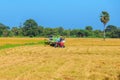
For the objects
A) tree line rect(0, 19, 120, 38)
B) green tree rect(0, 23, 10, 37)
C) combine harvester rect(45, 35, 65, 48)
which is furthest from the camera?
green tree rect(0, 23, 10, 37)

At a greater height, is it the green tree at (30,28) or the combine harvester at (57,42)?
the green tree at (30,28)

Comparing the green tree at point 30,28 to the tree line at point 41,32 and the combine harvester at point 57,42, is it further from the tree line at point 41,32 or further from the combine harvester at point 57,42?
the combine harvester at point 57,42

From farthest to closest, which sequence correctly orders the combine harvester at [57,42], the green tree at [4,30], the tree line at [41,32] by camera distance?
the green tree at [4,30], the tree line at [41,32], the combine harvester at [57,42]

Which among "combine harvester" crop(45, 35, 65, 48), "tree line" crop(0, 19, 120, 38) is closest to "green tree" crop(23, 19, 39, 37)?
"tree line" crop(0, 19, 120, 38)

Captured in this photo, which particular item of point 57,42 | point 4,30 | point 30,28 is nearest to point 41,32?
point 30,28

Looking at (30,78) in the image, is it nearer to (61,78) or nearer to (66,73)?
(61,78)

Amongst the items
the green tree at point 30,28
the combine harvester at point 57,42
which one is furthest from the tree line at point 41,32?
the combine harvester at point 57,42

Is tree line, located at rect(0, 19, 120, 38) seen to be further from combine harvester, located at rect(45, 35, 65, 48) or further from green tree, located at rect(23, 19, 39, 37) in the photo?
combine harvester, located at rect(45, 35, 65, 48)

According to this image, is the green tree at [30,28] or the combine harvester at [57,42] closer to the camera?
the combine harvester at [57,42]

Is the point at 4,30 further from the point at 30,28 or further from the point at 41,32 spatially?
the point at 41,32

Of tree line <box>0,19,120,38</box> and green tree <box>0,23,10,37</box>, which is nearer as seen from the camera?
tree line <box>0,19,120,38</box>

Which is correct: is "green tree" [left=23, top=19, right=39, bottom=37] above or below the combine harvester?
above

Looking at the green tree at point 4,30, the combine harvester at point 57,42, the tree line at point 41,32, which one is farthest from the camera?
the green tree at point 4,30

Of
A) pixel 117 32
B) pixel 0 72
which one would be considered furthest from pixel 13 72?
pixel 117 32
